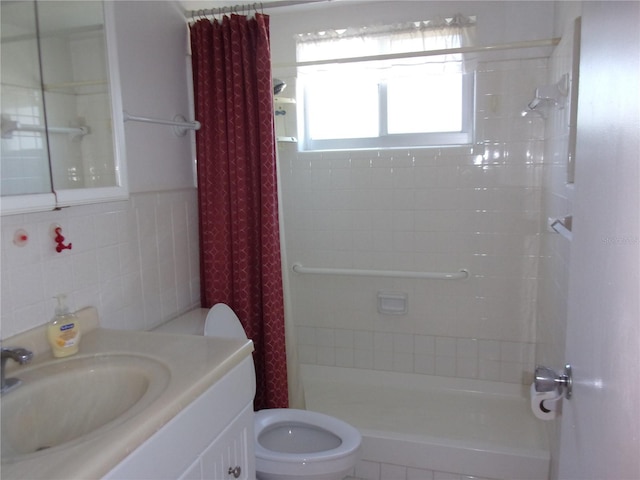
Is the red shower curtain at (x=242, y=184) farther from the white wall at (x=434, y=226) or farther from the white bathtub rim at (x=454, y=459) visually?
the white wall at (x=434, y=226)

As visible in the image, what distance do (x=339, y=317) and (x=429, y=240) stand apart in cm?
70

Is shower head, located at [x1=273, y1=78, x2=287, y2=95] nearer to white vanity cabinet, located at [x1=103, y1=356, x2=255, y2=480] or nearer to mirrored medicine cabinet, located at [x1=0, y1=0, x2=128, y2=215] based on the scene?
mirrored medicine cabinet, located at [x1=0, y1=0, x2=128, y2=215]

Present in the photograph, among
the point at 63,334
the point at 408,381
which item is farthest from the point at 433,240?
the point at 63,334

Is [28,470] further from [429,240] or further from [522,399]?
[522,399]

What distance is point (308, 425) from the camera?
6.50 ft

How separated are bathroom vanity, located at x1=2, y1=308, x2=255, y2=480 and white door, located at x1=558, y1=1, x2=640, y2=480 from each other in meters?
0.79

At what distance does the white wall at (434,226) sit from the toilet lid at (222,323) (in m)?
0.85

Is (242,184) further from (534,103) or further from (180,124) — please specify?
(534,103)

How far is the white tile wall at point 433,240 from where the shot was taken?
243 centimetres

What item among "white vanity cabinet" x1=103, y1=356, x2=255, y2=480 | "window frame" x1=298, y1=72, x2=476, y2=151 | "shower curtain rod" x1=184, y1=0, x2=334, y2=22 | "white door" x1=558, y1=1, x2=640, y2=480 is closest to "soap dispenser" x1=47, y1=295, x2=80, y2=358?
"white vanity cabinet" x1=103, y1=356, x2=255, y2=480

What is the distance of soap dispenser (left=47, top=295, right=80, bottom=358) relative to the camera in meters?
1.33

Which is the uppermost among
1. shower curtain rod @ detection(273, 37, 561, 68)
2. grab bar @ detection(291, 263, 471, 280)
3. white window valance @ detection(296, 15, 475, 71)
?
white window valance @ detection(296, 15, 475, 71)

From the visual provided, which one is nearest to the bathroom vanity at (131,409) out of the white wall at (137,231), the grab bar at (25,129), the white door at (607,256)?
the white wall at (137,231)

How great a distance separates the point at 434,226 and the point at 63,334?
1.85m
